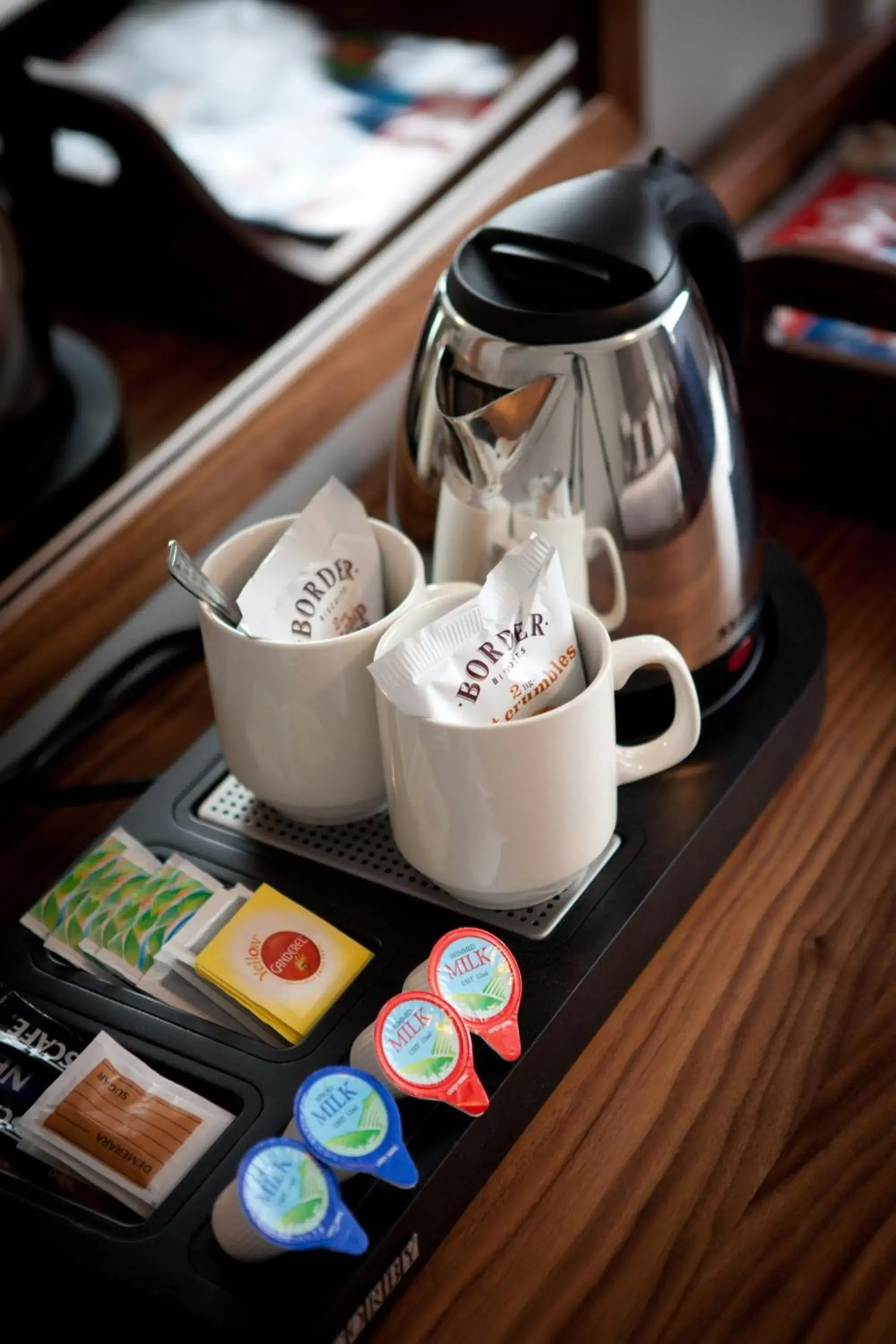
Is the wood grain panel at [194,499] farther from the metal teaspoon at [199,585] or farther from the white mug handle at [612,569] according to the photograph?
the white mug handle at [612,569]

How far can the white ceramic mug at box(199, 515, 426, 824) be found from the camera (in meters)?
0.61

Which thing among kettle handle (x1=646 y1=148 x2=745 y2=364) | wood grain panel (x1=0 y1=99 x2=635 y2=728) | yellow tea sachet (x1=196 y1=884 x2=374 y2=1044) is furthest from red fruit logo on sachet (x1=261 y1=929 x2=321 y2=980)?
kettle handle (x1=646 y1=148 x2=745 y2=364)

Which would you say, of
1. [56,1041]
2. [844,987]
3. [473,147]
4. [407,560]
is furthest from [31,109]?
[844,987]

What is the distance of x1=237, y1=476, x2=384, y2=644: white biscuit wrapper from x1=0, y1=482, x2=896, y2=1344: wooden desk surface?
205mm

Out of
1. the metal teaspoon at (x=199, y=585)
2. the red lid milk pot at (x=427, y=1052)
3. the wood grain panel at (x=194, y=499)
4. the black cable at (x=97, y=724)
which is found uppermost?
the metal teaspoon at (x=199, y=585)

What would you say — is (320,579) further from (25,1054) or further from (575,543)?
(25,1054)

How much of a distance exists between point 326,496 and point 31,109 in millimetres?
375

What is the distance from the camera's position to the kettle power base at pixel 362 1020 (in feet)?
1.73

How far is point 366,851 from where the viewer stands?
0.67 m

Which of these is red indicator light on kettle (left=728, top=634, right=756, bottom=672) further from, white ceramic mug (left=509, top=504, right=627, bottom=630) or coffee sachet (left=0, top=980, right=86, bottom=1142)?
coffee sachet (left=0, top=980, right=86, bottom=1142)

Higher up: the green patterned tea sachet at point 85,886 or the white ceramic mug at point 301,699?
the white ceramic mug at point 301,699

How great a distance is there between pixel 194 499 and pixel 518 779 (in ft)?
1.12

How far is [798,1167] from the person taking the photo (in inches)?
23.6

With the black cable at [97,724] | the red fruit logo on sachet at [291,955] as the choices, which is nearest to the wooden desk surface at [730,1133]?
the black cable at [97,724]
